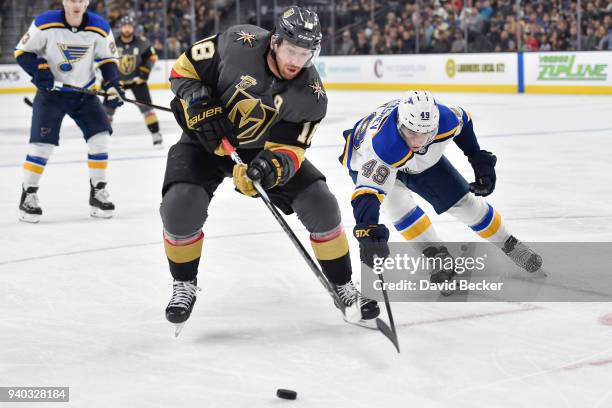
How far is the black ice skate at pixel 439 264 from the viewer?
3.68 meters

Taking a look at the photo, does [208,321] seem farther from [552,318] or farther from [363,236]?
[552,318]

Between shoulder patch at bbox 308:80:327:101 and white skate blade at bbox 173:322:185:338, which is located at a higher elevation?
shoulder patch at bbox 308:80:327:101

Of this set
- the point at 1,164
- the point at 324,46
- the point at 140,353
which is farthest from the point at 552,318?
the point at 324,46

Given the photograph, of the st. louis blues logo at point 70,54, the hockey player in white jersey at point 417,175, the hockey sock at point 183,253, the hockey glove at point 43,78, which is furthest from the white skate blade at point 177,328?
the st. louis blues logo at point 70,54

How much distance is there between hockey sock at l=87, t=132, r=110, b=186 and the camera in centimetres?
559

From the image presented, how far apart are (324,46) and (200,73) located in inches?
635

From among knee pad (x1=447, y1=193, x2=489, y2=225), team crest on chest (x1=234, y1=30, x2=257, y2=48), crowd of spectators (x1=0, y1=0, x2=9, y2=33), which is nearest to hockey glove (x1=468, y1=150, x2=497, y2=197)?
knee pad (x1=447, y1=193, x2=489, y2=225)

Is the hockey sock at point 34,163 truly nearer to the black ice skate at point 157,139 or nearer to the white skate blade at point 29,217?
the white skate blade at point 29,217

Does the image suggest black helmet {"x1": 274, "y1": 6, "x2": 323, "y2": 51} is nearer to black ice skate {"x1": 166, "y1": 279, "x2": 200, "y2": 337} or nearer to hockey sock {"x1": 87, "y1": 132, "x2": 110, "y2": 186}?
black ice skate {"x1": 166, "y1": 279, "x2": 200, "y2": 337}

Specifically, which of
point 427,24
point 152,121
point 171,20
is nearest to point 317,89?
point 152,121

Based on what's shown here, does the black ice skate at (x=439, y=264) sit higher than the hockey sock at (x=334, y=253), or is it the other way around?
the hockey sock at (x=334, y=253)

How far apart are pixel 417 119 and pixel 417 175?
513 millimetres

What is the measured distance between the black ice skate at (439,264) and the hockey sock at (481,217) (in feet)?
0.53

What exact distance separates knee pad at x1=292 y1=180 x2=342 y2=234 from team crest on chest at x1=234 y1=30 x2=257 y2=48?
50 centimetres
